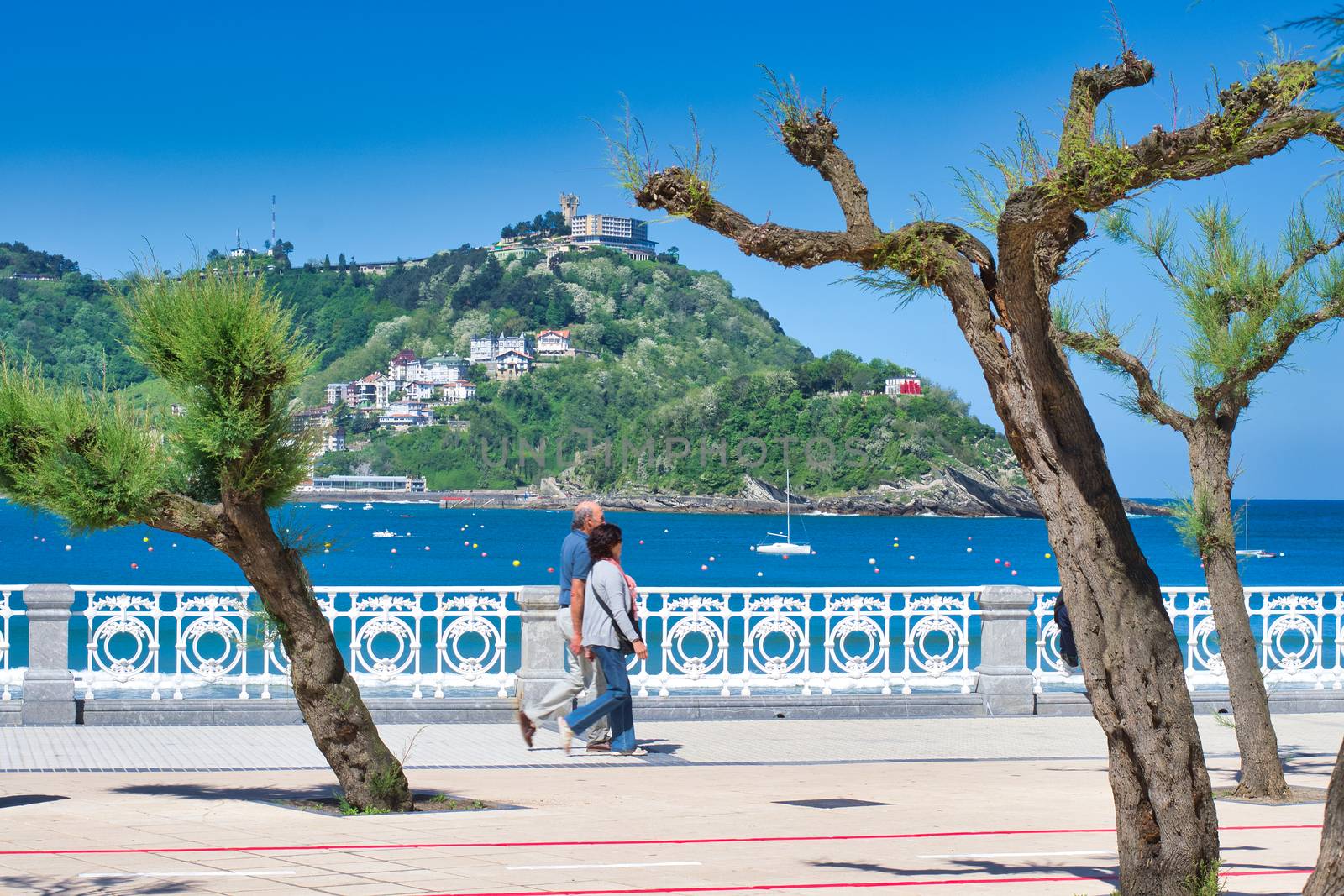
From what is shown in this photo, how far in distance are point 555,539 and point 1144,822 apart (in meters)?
106

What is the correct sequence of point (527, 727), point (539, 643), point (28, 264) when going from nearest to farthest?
point (527, 727) → point (539, 643) → point (28, 264)

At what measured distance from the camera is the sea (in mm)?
71375

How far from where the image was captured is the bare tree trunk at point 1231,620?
364 inches

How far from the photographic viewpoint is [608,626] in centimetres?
1018

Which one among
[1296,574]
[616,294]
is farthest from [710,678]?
[616,294]

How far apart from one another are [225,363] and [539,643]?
16.9 ft

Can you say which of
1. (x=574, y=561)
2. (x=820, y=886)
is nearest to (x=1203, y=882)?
(x=820, y=886)

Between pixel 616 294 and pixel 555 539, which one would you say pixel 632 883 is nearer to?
pixel 555 539

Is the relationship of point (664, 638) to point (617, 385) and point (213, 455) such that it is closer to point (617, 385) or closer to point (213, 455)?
point (213, 455)

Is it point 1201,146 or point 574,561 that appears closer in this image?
point 1201,146

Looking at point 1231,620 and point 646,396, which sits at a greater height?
point 646,396

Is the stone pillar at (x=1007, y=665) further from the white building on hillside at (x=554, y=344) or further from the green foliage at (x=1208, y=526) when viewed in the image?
the white building on hillside at (x=554, y=344)

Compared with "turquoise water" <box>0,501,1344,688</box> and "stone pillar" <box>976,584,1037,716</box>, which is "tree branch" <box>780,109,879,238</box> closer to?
"stone pillar" <box>976,584,1037,716</box>

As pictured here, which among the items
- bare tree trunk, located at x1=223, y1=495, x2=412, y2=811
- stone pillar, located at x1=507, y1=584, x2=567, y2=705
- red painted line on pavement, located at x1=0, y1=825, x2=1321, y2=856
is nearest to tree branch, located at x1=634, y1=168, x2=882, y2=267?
red painted line on pavement, located at x1=0, y1=825, x2=1321, y2=856
